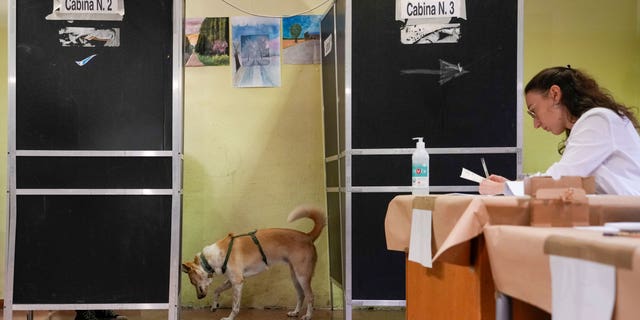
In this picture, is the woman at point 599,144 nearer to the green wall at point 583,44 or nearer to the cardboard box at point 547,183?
the cardboard box at point 547,183

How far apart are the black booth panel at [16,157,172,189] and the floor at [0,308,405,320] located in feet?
4.42

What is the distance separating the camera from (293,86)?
5055mm

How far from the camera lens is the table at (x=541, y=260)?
34.4 inches

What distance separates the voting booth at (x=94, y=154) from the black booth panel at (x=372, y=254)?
1109 millimetres

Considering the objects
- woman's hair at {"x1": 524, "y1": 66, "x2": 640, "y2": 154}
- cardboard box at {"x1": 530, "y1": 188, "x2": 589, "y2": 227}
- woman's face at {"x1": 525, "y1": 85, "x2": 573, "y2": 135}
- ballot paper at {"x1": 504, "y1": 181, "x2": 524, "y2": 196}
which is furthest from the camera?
woman's face at {"x1": 525, "y1": 85, "x2": 573, "y2": 135}

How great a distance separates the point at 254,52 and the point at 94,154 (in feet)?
5.79

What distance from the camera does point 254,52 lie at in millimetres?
5020

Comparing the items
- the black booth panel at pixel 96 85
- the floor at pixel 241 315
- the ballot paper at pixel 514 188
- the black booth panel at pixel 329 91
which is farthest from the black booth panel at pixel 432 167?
the ballot paper at pixel 514 188

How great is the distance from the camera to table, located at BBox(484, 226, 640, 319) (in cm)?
87

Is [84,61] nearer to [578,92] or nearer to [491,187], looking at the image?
[491,187]

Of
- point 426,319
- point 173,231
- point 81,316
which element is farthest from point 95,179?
point 426,319

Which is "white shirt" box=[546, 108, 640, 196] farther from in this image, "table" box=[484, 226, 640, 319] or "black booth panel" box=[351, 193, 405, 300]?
"black booth panel" box=[351, 193, 405, 300]

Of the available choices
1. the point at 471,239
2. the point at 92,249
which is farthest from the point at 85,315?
the point at 471,239

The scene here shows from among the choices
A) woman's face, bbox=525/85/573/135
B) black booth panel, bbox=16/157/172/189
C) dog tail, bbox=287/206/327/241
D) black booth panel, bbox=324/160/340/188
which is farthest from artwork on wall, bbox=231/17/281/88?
woman's face, bbox=525/85/573/135
